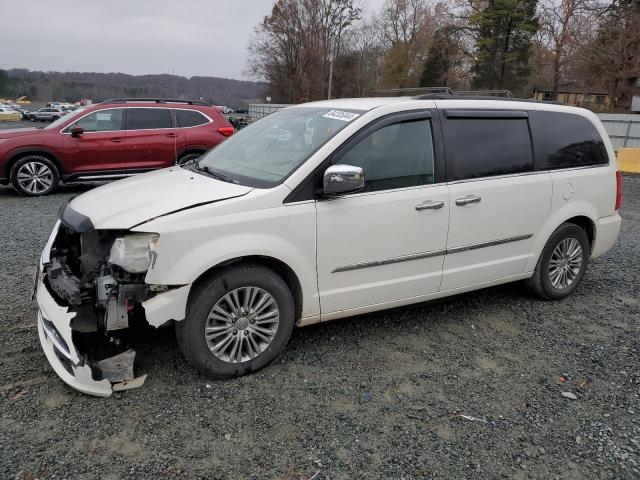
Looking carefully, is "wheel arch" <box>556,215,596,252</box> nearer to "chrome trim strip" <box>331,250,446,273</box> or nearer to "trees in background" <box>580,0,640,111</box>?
"chrome trim strip" <box>331,250,446,273</box>

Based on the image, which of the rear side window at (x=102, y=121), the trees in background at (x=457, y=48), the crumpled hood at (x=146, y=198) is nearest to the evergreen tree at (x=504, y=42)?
the trees in background at (x=457, y=48)

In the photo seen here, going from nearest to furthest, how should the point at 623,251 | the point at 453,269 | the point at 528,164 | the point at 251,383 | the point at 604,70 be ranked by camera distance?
1. the point at 251,383
2. the point at 453,269
3. the point at 528,164
4. the point at 623,251
5. the point at 604,70

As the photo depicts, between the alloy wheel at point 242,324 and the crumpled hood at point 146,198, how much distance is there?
2.06 feet

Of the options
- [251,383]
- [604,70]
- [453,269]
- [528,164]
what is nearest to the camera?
[251,383]

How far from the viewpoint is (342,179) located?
10.1 feet

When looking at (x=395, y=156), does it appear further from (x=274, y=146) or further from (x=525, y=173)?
(x=525, y=173)

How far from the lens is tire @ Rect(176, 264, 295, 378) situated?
296cm

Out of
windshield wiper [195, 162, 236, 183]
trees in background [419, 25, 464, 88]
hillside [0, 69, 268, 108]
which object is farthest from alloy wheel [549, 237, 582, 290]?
hillside [0, 69, 268, 108]

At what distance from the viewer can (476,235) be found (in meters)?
3.86

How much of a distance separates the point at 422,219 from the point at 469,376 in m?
1.13

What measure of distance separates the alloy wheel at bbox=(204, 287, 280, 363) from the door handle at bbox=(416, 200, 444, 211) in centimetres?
126

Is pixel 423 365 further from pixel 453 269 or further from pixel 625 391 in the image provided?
pixel 625 391

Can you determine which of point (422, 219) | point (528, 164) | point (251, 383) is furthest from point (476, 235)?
point (251, 383)

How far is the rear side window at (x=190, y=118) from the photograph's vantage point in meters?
9.72
